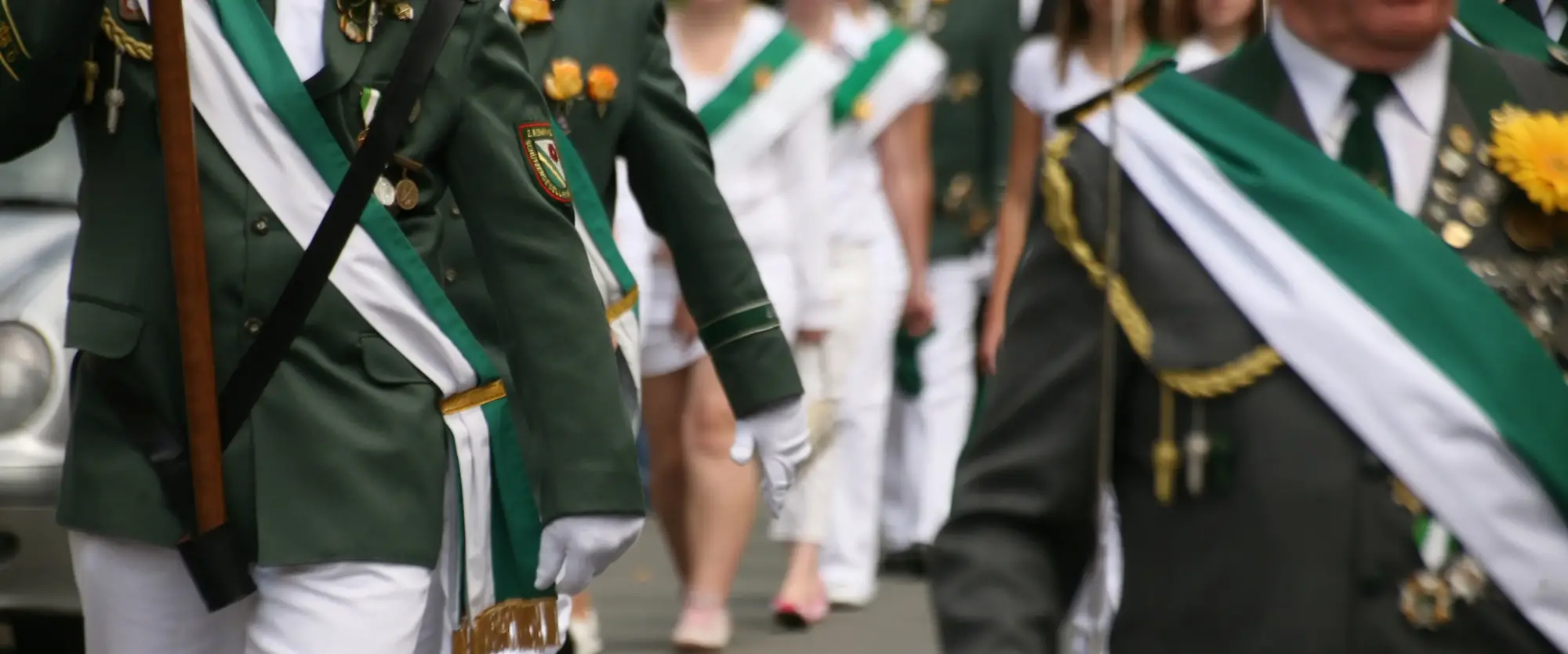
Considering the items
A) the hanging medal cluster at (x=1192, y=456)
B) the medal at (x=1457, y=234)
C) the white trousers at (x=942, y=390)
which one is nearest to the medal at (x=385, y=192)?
the hanging medal cluster at (x=1192, y=456)

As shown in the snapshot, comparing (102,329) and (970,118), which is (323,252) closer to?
(102,329)

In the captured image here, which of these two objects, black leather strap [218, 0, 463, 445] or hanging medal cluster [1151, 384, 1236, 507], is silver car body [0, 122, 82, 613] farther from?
hanging medal cluster [1151, 384, 1236, 507]

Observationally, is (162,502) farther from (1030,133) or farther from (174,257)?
(1030,133)

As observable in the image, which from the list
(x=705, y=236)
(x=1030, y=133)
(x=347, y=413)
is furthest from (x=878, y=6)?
(x=347, y=413)

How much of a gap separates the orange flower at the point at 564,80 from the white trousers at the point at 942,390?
4.33 metres

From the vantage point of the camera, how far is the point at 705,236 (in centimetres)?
499

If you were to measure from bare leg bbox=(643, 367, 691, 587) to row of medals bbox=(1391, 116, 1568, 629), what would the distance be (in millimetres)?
4774

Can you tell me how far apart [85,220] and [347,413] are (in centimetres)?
43

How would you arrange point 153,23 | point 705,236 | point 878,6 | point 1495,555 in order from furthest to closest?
point 878,6 < point 705,236 < point 153,23 < point 1495,555

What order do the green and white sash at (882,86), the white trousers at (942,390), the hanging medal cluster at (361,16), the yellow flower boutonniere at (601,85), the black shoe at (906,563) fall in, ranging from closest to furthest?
the hanging medal cluster at (361,16), the yellow flower boutonniere at (601,85), the green and white sash at (882,86), the white trousers at (942,390), the black shoe at (906,563)

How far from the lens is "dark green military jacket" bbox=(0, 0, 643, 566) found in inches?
144

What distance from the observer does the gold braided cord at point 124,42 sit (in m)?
3.64

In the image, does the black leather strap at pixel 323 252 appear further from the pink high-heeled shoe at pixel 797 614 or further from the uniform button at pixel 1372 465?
the pink high-heeled shoe at pixel 797 614

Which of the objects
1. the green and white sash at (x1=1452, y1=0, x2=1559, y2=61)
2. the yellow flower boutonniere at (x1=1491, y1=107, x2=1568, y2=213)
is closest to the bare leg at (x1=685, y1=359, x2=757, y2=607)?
the green and white sash at (x1=1452, y1=0, x2=1559, y2=61)
